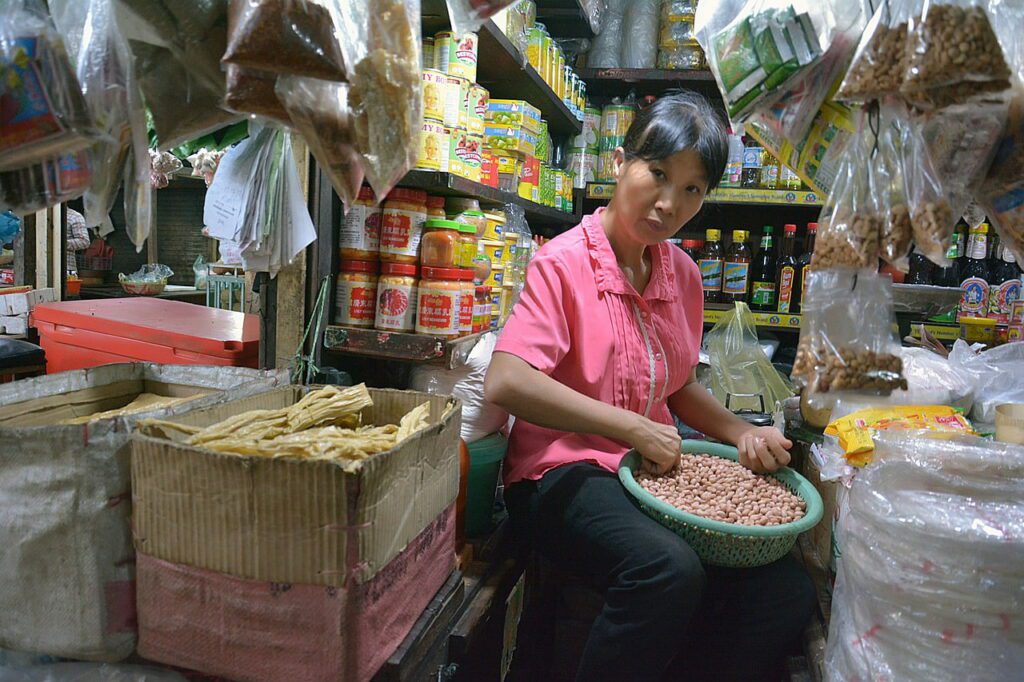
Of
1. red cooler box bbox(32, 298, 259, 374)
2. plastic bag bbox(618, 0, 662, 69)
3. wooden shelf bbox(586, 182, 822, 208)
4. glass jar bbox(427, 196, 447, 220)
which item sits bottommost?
red cooler box bbox(32, 298, 259, 374)

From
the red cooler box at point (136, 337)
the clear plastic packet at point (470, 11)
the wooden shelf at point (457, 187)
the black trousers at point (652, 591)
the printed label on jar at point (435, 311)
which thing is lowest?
the black trousers at point (652, 591)

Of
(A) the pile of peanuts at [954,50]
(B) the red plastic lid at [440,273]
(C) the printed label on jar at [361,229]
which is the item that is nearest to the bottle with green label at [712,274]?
(B) the red plastic lid at [440,273]

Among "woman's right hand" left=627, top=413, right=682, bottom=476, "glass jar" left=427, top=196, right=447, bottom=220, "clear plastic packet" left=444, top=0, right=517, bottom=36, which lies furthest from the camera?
"glass jar" left=427, top=196, right=447, bottom=220

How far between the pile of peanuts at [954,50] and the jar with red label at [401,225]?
1248 mm

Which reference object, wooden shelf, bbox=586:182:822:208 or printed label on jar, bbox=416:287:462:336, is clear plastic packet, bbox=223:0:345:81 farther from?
wooden shelf, bbox=586:182:822:208

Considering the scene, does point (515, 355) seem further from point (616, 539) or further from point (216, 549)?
point (216, 549)

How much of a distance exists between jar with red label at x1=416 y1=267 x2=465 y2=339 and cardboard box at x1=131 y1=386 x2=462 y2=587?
0.78 m

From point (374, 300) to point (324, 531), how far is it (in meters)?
0.95

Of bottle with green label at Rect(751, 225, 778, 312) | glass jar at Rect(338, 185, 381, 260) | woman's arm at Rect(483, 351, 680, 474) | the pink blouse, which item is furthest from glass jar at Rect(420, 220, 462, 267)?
bottle with green label at Rect(751, 225, 778, 312)

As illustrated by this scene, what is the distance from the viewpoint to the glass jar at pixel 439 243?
5.76 ft

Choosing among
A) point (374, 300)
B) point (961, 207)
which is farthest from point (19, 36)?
point (374, 300)

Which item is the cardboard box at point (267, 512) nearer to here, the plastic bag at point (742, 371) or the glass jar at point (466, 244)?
the glass jar at point (466, 244)

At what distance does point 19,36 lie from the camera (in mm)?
687

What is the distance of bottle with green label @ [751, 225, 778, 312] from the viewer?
3334 mm
